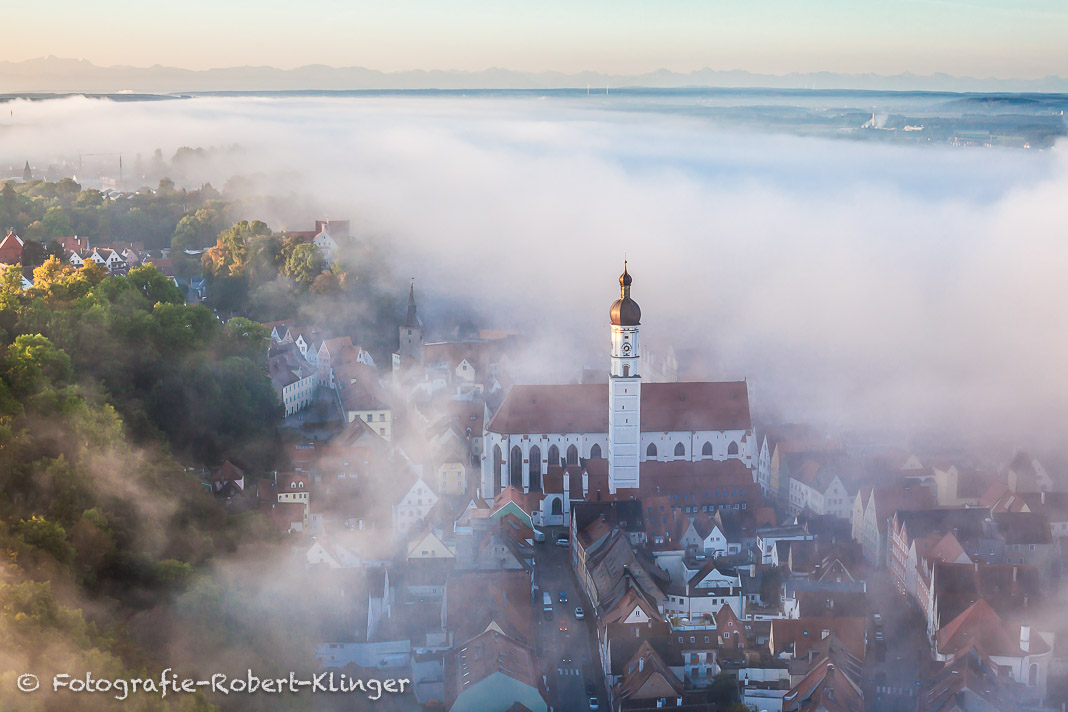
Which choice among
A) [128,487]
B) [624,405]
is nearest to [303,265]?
[624,405]

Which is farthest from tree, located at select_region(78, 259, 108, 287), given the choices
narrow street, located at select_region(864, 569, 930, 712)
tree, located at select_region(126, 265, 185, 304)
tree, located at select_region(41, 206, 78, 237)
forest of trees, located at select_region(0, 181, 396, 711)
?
narrow street, located at select_region(864, 569, 930, 712)

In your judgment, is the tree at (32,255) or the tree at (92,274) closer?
the tree at (92,274)

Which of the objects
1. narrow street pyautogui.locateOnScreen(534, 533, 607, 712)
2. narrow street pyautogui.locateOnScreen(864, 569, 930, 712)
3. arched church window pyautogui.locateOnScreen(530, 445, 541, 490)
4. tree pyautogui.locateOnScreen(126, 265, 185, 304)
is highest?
tree pyautogui.locateOnScreen(126, 265, 185, 304)

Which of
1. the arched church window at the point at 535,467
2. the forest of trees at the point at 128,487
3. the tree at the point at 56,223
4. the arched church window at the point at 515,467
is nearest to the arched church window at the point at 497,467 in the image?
the arched church window at the point at 515,467

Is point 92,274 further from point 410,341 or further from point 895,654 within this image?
point 895,654

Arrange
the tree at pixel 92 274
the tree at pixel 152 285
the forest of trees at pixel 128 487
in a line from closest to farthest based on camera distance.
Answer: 1. the forest of trees at pixel 128 487
2. the tree at pixel 92 274
3. the tree at pixel 152 285

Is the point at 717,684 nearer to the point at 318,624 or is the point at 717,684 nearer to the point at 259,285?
the point at 318,624

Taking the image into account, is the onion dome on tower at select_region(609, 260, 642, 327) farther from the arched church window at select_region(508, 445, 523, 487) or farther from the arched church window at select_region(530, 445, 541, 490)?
the arched church window at select_region(508, 445, 523, 487)

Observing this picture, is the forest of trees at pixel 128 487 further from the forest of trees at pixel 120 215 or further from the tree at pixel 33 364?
the forest of trees at pixel 120 215
